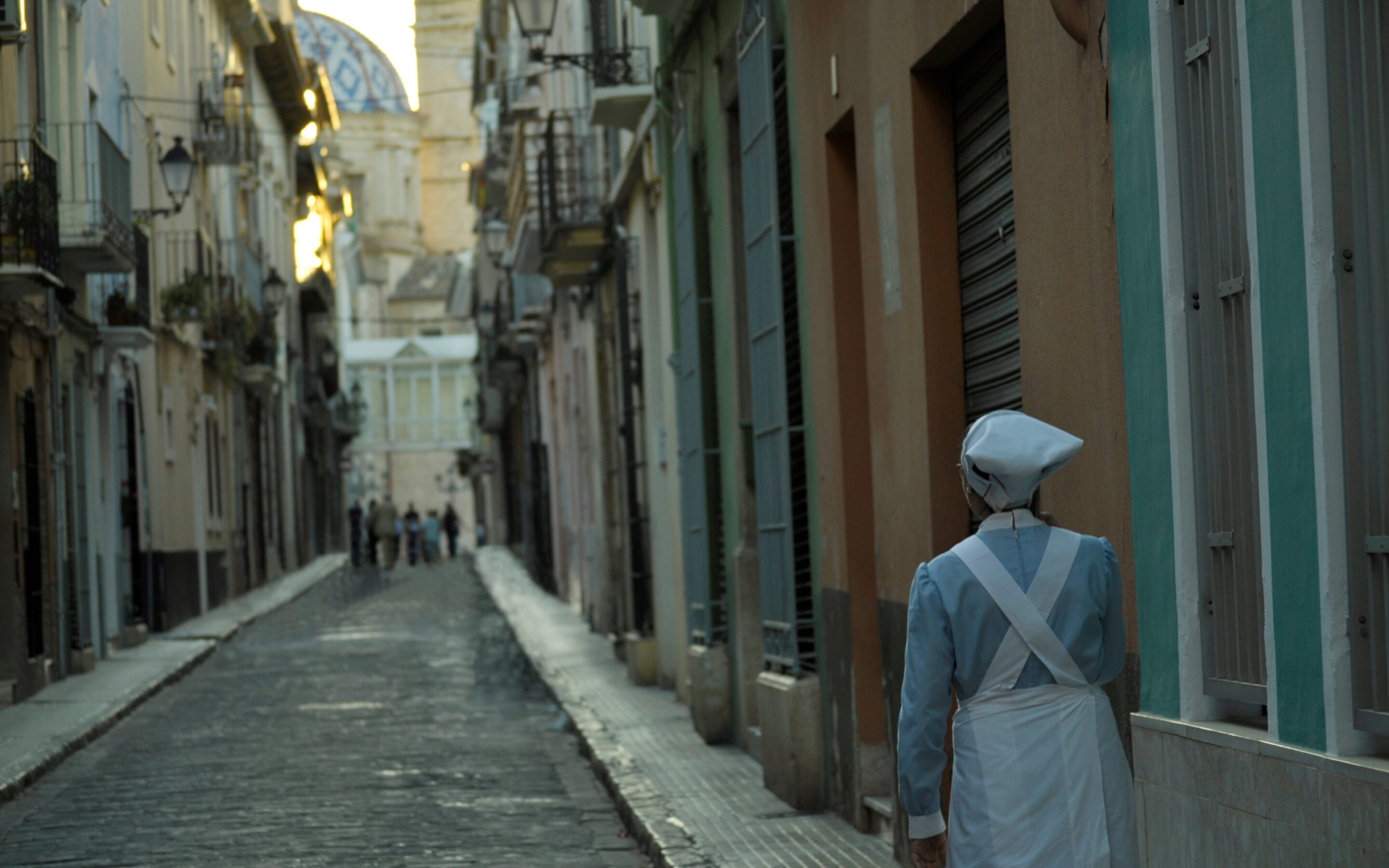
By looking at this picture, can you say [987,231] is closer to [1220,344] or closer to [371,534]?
[1220,344]

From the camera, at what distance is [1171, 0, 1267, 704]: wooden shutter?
179 inches

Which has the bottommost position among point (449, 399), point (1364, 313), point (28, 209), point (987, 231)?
point (1364, 313)

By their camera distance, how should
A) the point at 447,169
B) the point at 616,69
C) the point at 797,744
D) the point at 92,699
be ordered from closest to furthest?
the point at 797,744 → the point at 616,69 → the point at 92,699 → the point at 447,169

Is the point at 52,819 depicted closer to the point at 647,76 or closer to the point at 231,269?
the point at 647,76

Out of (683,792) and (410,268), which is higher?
(410,268)

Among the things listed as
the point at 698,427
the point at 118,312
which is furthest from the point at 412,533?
the point at 698,427

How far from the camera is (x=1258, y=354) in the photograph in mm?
4320

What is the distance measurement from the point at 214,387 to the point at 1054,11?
3018 centimetres

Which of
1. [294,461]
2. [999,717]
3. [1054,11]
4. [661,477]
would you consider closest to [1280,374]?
[999,717]

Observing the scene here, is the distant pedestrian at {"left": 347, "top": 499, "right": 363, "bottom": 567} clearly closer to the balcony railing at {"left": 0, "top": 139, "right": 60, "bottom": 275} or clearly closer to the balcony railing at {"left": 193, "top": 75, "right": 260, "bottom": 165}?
the balcony railing at {"left": 193, "top": 75, "right": 260, "bottom": 165}

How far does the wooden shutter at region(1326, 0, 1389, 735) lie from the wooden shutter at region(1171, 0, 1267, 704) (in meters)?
0.44

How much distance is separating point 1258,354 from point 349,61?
342 ft

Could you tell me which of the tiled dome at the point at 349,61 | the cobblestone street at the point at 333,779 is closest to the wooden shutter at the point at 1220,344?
the cobblestone street at the point at 333,779

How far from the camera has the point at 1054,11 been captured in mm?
5441
